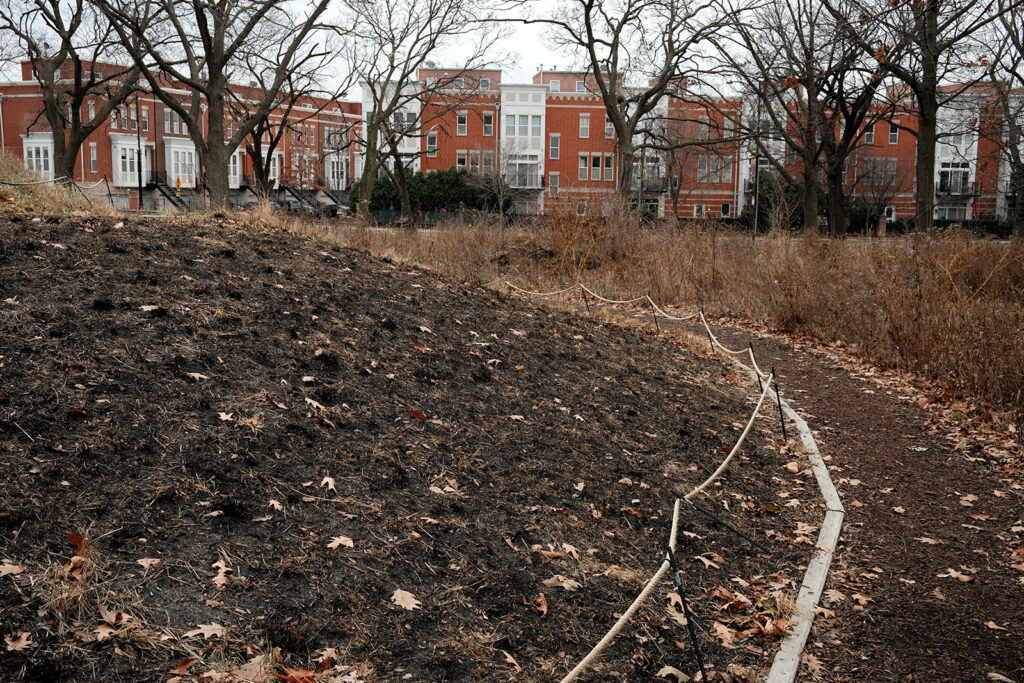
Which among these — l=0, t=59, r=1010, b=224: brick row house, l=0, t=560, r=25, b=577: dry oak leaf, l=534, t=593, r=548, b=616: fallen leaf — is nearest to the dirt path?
l=534, t=593, r=548, b=616: fallen leaf

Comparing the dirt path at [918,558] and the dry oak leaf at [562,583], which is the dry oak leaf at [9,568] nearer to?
the dry oak leaf at [562,583]

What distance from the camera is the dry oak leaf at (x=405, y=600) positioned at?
397cm

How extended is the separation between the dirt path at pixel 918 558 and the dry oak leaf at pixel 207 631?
273 cm

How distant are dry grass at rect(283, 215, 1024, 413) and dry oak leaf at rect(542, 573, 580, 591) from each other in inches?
244

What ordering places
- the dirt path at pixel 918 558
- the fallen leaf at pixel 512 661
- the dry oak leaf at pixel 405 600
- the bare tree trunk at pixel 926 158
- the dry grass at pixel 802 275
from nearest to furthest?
the fallen leaf at pixel 512 661
the dry oak leaf at pixel 405 600
the dirt path at pixel 918 558
the dry grass at pixel 802 275
the bare tree trunk at pixel 926 158

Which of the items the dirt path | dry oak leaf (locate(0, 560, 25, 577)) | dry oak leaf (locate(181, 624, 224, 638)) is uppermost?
dry oak leaf (locate(0, 560, 25, 577))

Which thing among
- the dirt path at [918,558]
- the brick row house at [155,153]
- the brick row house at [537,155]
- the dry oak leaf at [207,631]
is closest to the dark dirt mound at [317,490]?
the dry oak leaf at [207,631]

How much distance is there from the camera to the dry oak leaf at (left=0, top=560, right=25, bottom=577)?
11.3 feet

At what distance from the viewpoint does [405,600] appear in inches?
157

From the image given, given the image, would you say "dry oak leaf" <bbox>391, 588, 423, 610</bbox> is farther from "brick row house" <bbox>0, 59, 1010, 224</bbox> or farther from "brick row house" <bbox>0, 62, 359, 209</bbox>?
"brick row house" <bbox>0, 59, 1010, 224</bbox>

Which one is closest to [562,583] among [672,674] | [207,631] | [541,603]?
[541,603]

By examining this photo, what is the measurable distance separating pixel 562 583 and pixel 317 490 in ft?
4.55

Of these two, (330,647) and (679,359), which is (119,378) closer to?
(330,647)

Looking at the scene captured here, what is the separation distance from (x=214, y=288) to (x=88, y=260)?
3.41ft
